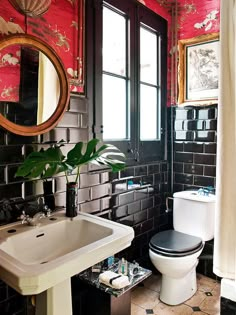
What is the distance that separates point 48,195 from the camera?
5.27 ft

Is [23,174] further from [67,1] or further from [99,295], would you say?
[67,1]

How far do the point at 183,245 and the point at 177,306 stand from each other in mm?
464

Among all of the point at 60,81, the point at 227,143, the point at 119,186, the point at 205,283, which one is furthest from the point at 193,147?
the point at 60,81

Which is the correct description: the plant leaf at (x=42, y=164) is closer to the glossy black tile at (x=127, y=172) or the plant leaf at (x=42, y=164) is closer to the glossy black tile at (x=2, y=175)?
the glossy black tile at (x=2, y=175)

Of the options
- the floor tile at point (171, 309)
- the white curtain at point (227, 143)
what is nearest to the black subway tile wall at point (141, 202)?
the floor tile at point (171, 309)

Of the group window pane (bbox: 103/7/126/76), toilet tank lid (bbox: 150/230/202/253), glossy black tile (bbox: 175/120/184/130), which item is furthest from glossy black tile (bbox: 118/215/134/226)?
window pane (bbox: 103/7/126/76)

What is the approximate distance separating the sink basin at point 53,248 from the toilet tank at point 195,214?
1.11 metres

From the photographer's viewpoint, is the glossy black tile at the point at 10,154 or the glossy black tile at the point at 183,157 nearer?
the glossy black tile at the point at 10,154

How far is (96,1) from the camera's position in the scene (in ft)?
6.23

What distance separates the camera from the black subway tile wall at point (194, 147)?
245 centimetres

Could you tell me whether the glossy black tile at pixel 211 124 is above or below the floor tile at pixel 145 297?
above

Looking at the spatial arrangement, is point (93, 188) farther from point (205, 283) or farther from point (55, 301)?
point (205, 283)

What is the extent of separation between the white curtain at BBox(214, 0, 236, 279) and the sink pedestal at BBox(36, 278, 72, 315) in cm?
88

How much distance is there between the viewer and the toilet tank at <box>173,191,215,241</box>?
7.36 ft
